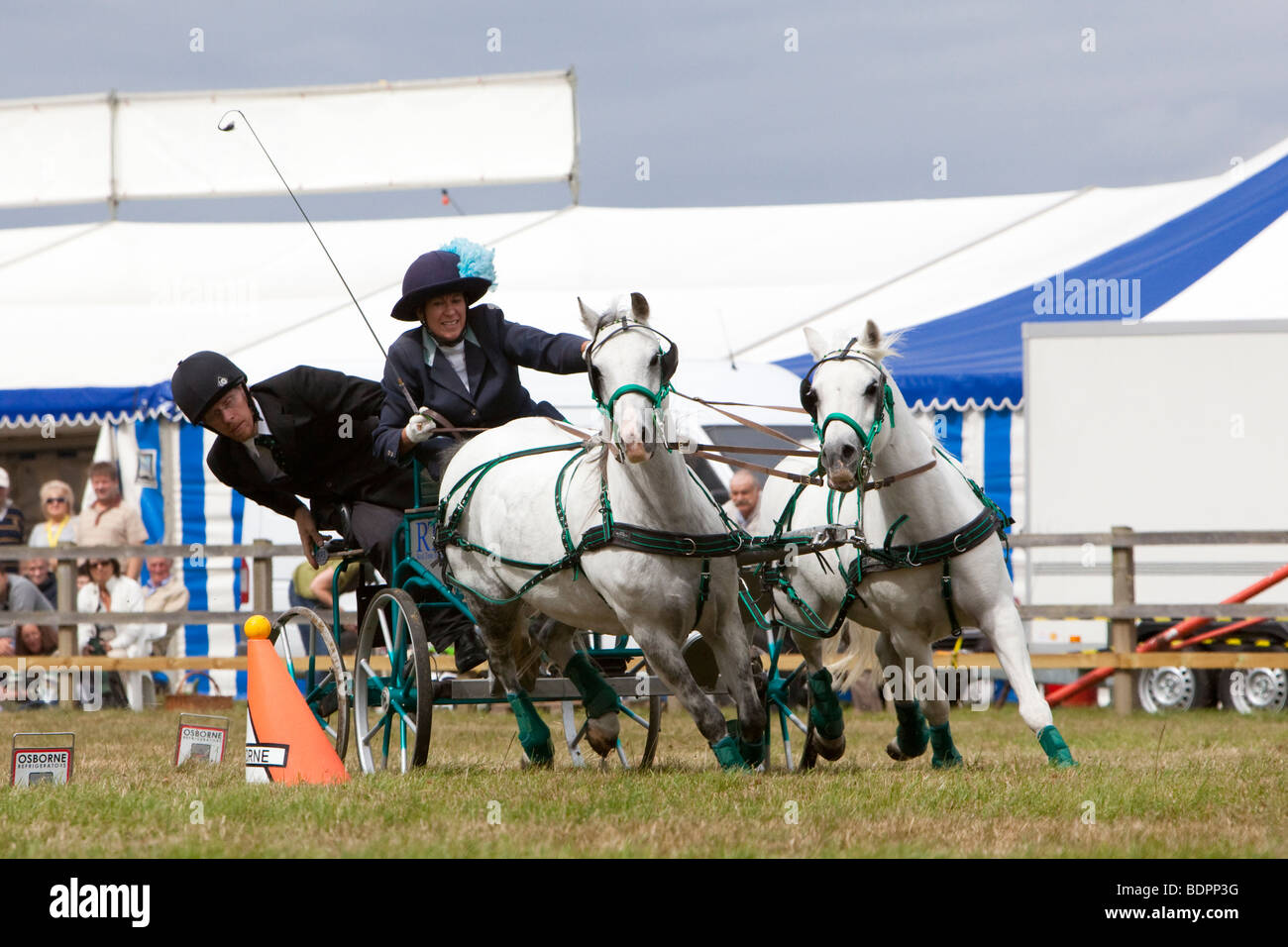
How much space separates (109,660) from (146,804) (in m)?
8.68

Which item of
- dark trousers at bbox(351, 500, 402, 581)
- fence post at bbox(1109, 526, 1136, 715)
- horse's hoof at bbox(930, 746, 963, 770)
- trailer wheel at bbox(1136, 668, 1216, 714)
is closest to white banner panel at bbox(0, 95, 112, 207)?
fence post at bbox(1109, 526, 1136, 715)

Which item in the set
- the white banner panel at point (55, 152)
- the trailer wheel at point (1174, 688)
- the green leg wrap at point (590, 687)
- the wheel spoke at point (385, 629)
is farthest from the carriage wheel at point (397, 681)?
the white banner panel at point (55, 152)

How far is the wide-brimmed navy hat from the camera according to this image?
281 inches

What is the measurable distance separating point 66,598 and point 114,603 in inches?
16.0

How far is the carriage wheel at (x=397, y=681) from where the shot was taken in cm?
666

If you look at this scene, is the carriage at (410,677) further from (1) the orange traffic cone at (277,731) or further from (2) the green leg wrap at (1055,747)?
(2) the green leg wrap at (1055,747)

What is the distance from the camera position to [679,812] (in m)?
5.08

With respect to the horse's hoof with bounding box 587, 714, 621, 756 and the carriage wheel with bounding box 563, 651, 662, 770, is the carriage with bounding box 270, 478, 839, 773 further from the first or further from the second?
the horse's hoof with bounding box 587, 714, 621, 756

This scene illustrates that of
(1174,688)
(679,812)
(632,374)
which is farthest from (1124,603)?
(679,812)

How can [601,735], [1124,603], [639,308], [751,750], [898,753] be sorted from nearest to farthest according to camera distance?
[639,308]
[751,750]
[601,735]
[898,753]
[1124,603]

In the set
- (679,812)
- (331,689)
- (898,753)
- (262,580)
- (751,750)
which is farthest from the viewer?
(262,580)

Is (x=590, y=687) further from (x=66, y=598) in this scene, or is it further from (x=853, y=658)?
(x=66, y=598)

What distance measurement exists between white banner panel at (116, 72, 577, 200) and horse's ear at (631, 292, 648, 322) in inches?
590
